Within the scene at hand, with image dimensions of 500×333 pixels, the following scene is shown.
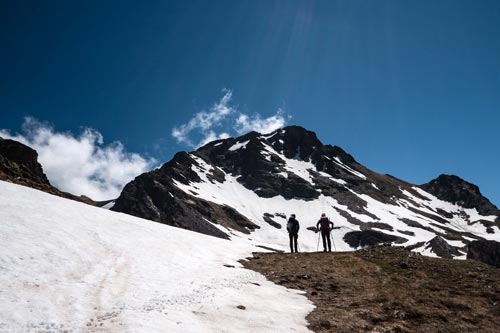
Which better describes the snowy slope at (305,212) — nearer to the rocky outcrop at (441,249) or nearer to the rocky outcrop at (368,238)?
the rocky outcrop at (368,238)

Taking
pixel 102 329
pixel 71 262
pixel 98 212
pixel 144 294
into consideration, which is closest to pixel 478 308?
pixel 144 294

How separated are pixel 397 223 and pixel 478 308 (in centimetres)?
15766

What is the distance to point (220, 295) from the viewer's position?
13.3 meters

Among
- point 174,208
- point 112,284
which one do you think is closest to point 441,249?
point 174,208

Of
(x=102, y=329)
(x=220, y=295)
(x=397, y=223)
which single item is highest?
(x=397, y=223)

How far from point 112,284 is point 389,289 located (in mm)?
11811

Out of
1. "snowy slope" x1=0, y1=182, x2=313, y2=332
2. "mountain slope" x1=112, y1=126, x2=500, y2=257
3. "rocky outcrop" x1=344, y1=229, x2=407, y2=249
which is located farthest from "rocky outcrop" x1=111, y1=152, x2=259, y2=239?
"snowy slope" x1=0, y1=182, x2=313, y2=332

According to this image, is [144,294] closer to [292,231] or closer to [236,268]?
[236,268]

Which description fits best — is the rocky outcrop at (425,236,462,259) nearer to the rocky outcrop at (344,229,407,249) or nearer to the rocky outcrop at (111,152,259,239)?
the rocky outcrop at (344,229,407,249)

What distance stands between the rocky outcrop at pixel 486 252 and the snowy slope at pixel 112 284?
246 feet

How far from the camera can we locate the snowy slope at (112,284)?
368 inches

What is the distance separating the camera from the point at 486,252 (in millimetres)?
77125

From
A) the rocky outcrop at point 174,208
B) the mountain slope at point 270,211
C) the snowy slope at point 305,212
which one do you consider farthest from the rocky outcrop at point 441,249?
the rocky outcrop at point 174,208

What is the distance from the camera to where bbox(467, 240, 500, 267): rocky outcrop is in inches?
2982
